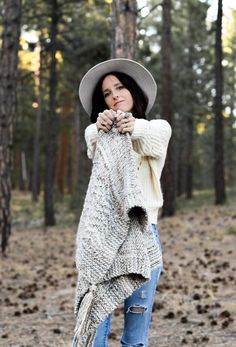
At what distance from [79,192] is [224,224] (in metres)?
5.26

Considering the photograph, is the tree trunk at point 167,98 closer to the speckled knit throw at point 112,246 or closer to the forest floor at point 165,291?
the forest floor at point 165,291

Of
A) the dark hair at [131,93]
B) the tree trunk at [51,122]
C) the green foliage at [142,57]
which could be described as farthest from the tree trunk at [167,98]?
the dark hair at [131,93]

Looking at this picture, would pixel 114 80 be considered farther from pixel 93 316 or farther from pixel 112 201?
pixel 93 316

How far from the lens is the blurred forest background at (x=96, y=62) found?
11969 mm

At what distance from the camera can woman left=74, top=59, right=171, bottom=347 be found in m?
3.00

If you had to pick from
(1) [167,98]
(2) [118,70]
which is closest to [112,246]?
(2) [118,70]

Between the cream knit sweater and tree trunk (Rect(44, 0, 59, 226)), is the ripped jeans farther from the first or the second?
tree trunk (Rect(44, 0, 59, 226))

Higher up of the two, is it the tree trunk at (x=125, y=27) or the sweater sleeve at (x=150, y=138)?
the tree trunk at (x=125, y=27)

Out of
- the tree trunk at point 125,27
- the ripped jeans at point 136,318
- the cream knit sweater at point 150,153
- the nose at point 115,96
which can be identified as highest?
the tree trunk at point 125,27

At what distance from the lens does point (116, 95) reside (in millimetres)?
3287

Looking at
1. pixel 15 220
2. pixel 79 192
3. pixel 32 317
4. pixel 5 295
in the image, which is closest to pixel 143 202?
pixel 32 317

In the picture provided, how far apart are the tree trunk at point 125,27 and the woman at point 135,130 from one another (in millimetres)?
3619

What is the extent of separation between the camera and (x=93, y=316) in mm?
2814

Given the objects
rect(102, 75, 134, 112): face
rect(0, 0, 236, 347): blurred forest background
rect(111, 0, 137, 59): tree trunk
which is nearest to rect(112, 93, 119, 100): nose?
rect(102, 75, 134, 112): face
